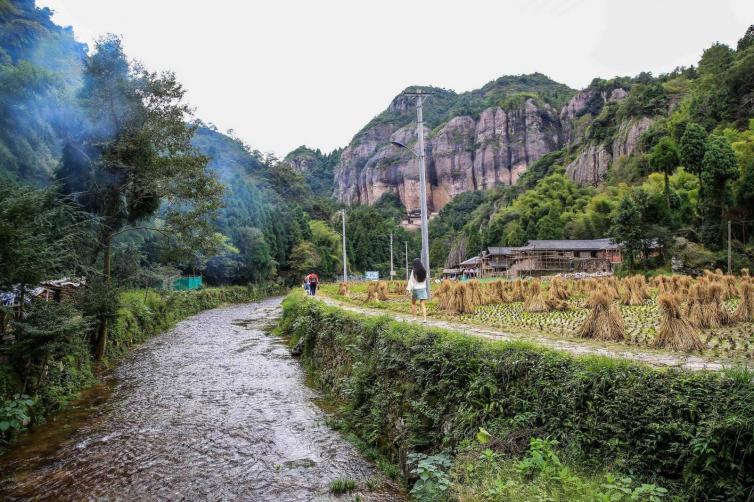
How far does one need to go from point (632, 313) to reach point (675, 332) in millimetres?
5942

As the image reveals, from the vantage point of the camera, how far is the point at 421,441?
5621mm

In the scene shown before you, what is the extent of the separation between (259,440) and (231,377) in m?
4.80

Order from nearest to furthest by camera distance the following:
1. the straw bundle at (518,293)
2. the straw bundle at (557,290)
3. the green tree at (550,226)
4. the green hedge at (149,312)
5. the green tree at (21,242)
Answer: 1. the green tree at (21,242)
2. the straw bundle at (557,290)
3. the green hedge at (149,312)
4. the straw bundle at (518,293)
5. the green tree at (550,226)

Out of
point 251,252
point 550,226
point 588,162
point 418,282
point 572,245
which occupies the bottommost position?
point 418,282

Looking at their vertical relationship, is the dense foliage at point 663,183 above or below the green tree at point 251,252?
above

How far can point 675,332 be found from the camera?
256 inches

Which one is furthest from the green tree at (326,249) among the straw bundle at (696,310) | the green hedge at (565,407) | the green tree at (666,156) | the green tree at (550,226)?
the green hedge at (565,407)

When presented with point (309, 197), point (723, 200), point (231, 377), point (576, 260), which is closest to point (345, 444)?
point (231, 377)

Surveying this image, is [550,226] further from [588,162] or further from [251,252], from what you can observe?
[251,252]

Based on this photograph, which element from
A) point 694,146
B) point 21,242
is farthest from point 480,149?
point 21,242

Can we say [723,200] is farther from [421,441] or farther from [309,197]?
[309,197]

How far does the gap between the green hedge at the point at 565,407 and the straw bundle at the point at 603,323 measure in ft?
10.1

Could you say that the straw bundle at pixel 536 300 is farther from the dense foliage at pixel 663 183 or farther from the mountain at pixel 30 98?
the dense foliage at pixel 663 183

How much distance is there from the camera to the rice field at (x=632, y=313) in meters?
6.65
